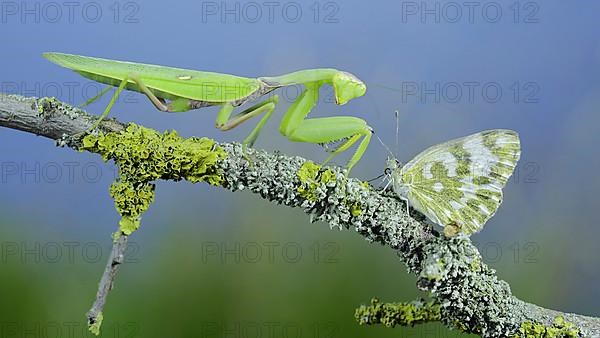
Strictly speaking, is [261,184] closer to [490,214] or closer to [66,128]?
[66,128]

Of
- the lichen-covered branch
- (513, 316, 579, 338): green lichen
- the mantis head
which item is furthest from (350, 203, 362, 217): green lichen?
(513, 316, 579, 338): green lichen

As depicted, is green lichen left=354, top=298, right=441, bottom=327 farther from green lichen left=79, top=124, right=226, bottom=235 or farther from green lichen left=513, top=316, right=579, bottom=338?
green lichen left=79, top=124, right=226, bottom=235

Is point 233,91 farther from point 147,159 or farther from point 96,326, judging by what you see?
point 96,326

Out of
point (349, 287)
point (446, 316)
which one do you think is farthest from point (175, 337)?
point (446, 316)

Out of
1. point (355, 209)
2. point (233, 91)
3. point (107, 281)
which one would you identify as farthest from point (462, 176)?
point (107, 281)

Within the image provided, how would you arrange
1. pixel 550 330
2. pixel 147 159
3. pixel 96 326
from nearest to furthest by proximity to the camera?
pixel 96 326 < pixel 147 159 < pixel 550 330
